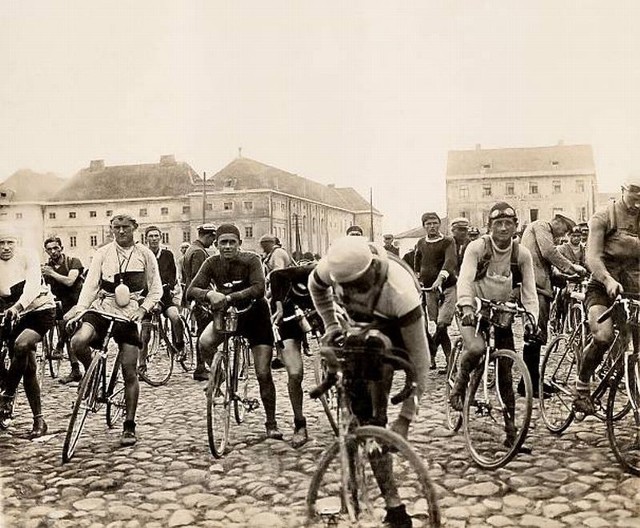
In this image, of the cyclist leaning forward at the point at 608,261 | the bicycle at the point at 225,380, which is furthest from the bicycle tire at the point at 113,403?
the cyclist leaning forward at the point at 608,261

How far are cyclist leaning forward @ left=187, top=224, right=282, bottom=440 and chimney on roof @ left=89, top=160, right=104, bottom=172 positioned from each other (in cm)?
79

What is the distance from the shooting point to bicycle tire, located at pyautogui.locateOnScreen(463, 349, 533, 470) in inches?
147

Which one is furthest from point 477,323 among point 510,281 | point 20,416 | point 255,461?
point 20,416

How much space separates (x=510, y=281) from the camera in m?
4.20

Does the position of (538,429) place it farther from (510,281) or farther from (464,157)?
(464,157)

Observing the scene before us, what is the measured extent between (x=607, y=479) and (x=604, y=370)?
101 centimetres

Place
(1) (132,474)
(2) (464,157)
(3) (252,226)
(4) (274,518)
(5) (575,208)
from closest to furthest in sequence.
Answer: (4) (274,518), (1) (132,474), (2) (464,157), (3) (252,226), (5) (575,208)

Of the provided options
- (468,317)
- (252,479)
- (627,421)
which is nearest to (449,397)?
(468,317)

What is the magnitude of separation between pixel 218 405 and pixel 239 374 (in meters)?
0.49

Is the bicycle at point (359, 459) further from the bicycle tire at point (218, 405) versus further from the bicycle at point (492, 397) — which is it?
the bicycle tire at point (218, 405)

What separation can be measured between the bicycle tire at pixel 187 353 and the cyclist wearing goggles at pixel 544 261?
322 cm

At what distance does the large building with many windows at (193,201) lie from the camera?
3.98 meters

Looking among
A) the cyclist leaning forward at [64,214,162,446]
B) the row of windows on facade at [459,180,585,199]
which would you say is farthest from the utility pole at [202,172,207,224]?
the row of windows on facade at [459,180,585,199]

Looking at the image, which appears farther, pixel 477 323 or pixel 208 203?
pixel 208 203
